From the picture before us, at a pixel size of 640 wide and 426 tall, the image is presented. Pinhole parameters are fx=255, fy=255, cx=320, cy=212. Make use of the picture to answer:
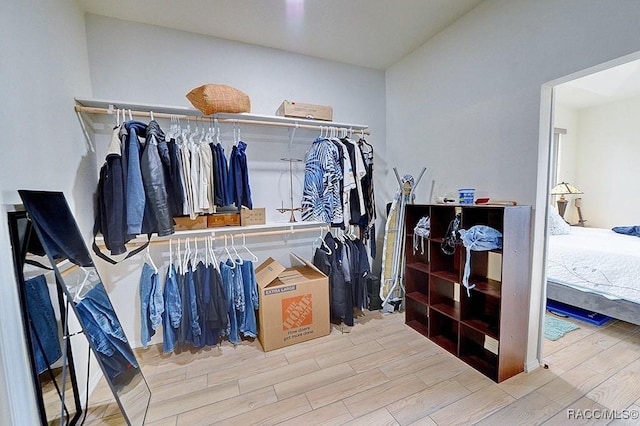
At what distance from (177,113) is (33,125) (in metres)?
0.90

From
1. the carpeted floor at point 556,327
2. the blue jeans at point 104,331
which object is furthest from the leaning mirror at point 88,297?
the carpeted floor at point 556,327

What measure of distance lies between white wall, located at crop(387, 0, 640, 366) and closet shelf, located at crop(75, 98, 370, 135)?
3.22 ft

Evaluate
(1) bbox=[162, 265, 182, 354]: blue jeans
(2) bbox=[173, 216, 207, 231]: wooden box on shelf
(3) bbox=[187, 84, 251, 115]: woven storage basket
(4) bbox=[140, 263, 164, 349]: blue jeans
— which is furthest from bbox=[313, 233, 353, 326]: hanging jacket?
(3) bbox=[187, 84, 251, 115]: woven storage basket

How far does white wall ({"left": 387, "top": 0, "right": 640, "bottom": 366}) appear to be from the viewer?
1.49 metres

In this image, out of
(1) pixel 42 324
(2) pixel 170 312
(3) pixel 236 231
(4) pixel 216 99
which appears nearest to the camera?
(1) pixel 42 324

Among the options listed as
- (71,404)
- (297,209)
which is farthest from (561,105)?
(71,404)

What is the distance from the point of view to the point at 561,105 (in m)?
4.30

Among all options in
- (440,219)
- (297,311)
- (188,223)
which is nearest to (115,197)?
(188,223)

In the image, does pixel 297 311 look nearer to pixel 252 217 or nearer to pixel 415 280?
pixel 252 217

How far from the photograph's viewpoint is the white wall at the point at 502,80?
149 centimetres

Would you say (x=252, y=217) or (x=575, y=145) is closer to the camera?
(x=252, y=217)

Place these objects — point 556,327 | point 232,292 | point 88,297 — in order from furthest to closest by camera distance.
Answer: point 556,327 → point 232,292 → point 88,297

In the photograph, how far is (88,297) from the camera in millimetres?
1432

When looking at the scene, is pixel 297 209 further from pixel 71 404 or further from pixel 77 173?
pixel 71 404
